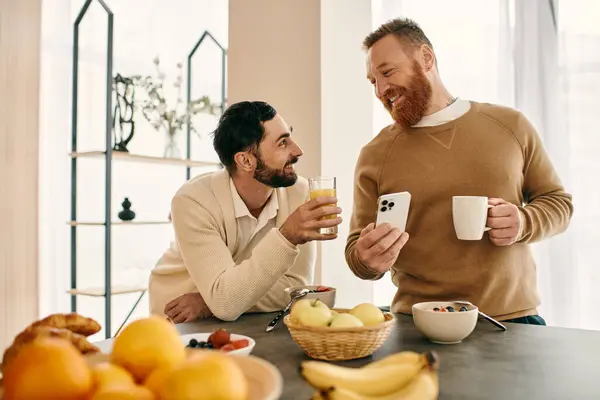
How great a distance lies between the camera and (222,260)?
68.4 inches

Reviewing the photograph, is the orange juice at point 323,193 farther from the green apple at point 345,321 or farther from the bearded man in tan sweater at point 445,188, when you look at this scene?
the green apple at point 345,321

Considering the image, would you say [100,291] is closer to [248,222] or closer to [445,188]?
[248,222]

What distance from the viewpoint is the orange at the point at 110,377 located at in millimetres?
574

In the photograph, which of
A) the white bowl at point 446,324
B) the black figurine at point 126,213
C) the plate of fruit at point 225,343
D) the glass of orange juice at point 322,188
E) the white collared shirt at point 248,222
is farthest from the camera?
the black figurine at point 126,213

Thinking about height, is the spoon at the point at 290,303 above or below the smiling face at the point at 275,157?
below

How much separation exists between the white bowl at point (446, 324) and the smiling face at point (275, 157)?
0.86 meters

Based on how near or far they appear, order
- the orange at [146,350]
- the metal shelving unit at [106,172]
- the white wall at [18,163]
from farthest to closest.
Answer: the white wall at [18,163] → the metal shelving unit at [106,172] → the orange at [146,350]

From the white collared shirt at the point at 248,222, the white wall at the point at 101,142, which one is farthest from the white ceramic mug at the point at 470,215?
the white wall at the point at 101,142

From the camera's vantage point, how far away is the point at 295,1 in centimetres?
272

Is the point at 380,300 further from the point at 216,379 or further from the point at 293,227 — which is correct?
the point at 216,379

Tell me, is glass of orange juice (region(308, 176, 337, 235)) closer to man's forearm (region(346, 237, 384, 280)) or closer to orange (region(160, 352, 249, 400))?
man's forearm (region(346, 237, 384, 280))

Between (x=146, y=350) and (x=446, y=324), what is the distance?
783mm

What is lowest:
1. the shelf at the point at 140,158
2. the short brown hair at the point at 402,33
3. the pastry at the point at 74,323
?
the pastry at the point at 74,323

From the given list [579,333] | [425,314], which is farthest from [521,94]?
[425,314]
